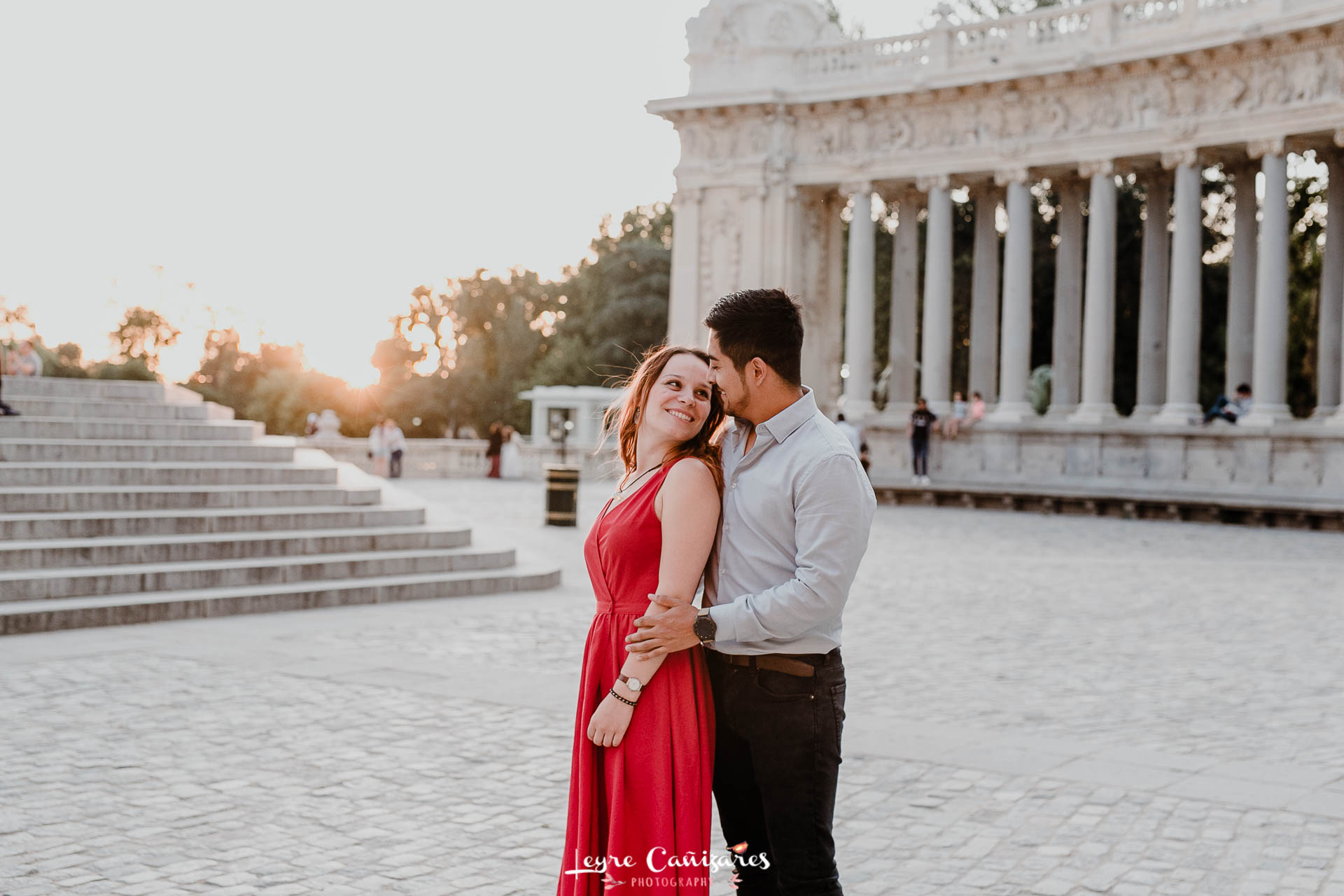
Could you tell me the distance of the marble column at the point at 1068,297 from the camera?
3919 centimetres

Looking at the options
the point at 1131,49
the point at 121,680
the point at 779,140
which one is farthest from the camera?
the point at 779,140

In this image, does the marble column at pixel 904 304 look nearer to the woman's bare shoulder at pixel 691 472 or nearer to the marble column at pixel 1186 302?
the marble column at pixel 1186 302

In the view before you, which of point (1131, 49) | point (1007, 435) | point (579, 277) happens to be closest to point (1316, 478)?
point (1007, 435)

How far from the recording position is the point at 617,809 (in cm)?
396

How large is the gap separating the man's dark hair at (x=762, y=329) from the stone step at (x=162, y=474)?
1285 cm

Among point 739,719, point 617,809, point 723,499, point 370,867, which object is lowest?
point 370,867

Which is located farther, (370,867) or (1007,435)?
(1007,435)

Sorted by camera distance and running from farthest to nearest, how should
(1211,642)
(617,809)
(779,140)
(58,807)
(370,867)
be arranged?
(779,140) < (1211,642) < (58,807) < (370,867) < (617,809)

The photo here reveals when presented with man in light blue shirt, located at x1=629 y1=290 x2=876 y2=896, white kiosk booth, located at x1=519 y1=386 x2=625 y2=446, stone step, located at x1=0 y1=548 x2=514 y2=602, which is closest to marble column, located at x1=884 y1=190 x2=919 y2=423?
white kiosk booth, located at x1=519 y1=386 x2=625 y2=446

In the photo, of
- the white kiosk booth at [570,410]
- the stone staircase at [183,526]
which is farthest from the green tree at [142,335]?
the stone staircase at [183,526]

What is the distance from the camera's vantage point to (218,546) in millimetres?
14398

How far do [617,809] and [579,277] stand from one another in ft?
264

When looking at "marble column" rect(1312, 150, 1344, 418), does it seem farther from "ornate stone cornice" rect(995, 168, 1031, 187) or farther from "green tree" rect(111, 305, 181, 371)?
"green tree" rect(111, 305, 181, 371)

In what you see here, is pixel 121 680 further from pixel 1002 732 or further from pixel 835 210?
pixel 835 210
